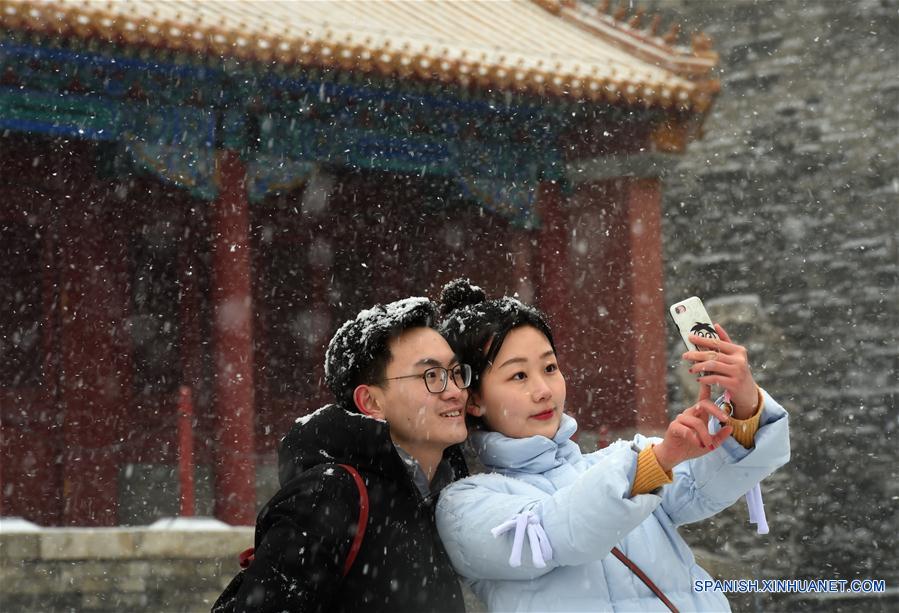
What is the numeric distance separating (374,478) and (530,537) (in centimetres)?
33

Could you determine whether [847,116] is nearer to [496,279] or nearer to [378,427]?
[496,279]

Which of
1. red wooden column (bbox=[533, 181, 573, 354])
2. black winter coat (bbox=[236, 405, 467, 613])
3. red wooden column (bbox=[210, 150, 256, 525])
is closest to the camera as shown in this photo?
black winter coat (bbox=[236, 405, 467, 613])

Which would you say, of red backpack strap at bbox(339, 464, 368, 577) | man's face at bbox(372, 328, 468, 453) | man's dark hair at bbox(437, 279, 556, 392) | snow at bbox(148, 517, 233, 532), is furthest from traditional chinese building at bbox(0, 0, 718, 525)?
red backpack strap at bbox(339, 464, 368, 577)

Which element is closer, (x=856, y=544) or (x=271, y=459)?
(x=271, y=459)

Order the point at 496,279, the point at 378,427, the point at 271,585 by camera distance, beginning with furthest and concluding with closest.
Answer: the point at 496,279
the point at 378,427
the point at 271,585

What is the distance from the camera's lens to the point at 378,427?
7.49 feet

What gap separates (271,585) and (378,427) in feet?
1.24

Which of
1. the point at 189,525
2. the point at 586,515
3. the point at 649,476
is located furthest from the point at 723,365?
the point at 189,525

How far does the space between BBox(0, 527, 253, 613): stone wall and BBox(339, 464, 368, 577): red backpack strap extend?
14.9 feet

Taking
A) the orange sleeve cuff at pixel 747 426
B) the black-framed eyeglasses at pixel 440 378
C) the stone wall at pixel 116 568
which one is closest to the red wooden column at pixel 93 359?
the stone wall at pixel 116 568

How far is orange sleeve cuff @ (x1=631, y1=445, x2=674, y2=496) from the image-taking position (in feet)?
7.03

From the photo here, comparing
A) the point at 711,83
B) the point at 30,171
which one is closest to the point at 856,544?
the point at 711,83

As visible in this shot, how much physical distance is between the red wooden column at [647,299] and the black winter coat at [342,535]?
6555 mm

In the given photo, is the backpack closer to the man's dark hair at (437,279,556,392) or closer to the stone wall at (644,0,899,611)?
the man's dark hair at (437,279,556,392)
